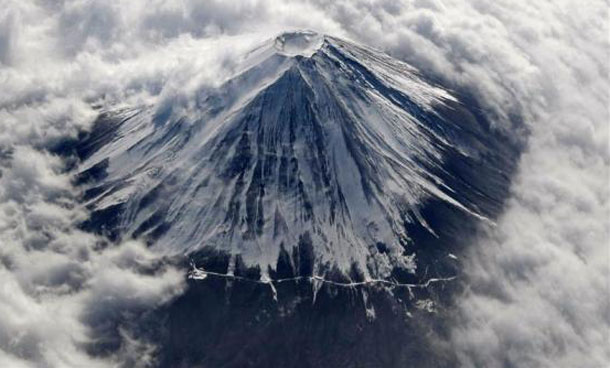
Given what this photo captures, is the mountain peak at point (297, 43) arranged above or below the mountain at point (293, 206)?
above

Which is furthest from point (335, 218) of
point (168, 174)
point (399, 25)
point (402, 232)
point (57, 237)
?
point (399, 25)

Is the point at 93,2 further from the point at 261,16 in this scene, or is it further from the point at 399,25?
the point at 399,25

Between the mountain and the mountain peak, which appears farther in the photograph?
the mountain peak

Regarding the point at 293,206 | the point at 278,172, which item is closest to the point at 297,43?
the point at 278,172

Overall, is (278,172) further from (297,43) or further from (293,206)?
(297,43)

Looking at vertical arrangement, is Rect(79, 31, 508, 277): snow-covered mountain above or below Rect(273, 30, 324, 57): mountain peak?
below
